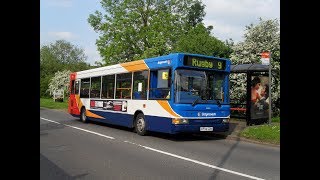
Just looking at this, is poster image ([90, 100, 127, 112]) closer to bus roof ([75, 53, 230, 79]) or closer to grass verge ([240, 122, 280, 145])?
bus roof ([75, 53, 230, 79])

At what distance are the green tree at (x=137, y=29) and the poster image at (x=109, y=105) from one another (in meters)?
24.1

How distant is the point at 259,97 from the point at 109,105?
651 centimetres

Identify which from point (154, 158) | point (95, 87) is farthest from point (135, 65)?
point (154, 158)

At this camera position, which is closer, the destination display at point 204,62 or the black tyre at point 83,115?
the destination display at point 204,62

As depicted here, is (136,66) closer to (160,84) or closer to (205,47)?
(160,84)

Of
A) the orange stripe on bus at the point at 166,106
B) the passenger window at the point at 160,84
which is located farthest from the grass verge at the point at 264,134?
the passenger window at the point at 160,84

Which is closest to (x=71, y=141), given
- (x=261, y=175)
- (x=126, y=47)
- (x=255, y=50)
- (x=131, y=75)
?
(x=131, y=75)

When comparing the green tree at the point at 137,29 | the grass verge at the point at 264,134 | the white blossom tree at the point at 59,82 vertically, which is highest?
the green tree at the point at 137,29

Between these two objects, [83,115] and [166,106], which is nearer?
[166,106]

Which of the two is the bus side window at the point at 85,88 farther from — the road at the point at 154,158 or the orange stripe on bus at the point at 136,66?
the road at the point at 154,158

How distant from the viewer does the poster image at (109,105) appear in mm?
15555

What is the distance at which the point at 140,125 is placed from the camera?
564 inches
